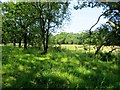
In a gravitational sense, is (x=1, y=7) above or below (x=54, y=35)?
above

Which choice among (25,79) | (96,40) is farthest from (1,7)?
(25,79)

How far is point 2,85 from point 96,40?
9738 mm

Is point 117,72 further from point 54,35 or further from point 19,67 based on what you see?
point 54,35

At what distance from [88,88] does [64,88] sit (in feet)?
2.52

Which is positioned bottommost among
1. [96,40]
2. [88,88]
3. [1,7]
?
[88,88]

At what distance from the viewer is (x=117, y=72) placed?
39.5 ft

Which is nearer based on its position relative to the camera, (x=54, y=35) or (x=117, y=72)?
(x=117, y=72)

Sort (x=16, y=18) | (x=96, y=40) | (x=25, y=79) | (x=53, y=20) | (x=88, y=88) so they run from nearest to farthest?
(x=88, y=88)
(x=25, y=79)
(x=96, y=40)
(x=53, y=20)
(x=16, y=18)

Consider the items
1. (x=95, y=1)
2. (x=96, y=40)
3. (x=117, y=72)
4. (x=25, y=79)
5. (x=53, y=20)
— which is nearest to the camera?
(x=25, y=79)

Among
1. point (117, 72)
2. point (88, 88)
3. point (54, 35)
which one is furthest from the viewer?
point (54, 35)

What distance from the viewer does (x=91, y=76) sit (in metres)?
10.6

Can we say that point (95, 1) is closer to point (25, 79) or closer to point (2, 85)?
point (25, 79)

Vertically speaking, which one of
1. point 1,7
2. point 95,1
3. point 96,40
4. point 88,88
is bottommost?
point 88,88

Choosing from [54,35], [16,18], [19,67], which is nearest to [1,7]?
[16,18]
